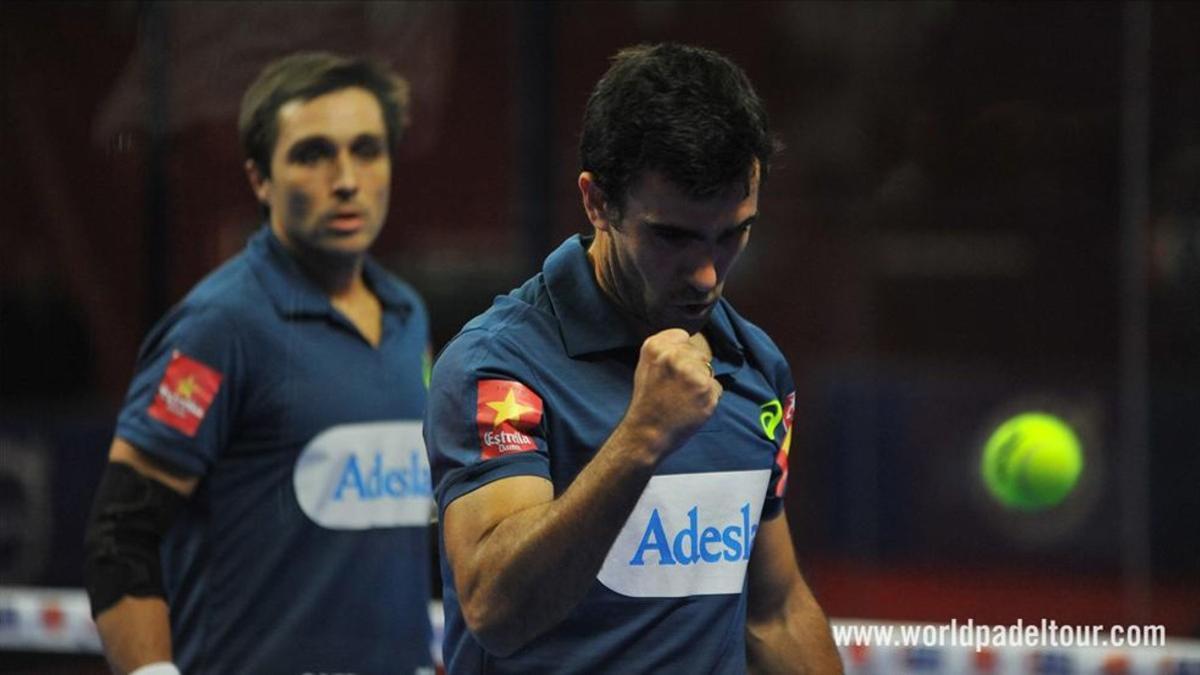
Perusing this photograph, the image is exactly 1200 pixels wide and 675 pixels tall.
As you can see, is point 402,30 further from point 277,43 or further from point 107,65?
point 107,65

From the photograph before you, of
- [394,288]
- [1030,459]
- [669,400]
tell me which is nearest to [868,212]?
[1030,459]

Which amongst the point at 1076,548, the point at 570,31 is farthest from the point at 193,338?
the point at 1076,548

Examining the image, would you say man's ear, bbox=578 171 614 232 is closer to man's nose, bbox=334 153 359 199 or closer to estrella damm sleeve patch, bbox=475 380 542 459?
estrella damm sleeve patch, bbox=475 380 542 459

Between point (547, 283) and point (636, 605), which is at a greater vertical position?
point (547, 283)

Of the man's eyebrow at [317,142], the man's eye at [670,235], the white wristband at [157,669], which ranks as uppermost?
the man's eyebrow at [317,142]

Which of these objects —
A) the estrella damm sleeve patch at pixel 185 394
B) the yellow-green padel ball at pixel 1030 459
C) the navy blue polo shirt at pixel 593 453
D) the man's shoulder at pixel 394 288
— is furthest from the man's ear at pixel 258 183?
the yellow-green padel ball at pixel 1030 459

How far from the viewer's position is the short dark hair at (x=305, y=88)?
392 cm

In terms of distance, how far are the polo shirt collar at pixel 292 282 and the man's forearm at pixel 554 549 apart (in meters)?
1.60

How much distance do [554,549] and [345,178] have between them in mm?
1842

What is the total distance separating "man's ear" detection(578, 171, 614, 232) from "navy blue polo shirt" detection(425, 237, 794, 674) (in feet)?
0.43

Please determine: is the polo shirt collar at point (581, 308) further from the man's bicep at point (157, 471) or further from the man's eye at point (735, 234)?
the man's bicep at point (157, 471)

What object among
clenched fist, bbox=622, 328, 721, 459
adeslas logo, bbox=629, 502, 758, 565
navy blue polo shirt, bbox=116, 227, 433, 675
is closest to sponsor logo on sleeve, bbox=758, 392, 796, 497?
adeslas logo, bbox=629, 502, 758, 565

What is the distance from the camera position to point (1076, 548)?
3826 mm

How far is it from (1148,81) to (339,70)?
169 cm
